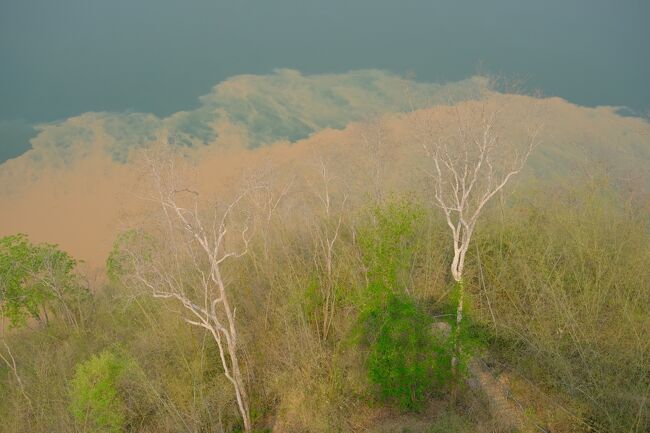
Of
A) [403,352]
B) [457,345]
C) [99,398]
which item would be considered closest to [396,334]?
[403,352]

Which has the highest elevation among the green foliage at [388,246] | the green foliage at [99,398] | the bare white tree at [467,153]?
the bare white tree at [467,153]

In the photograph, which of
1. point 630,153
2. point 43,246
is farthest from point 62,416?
point 630,153

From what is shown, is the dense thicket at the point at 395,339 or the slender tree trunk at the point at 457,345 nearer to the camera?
the slender tree trunk at the point at 457,345

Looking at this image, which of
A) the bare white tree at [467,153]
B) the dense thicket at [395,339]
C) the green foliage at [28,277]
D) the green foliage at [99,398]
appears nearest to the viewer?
the dense thicket at [395,339]

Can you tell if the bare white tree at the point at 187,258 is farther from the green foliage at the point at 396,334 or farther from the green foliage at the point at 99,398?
the green foliage at the point at 396,334

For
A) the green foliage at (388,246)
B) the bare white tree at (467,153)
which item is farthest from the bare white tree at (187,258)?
the bare white tree at (467,153)

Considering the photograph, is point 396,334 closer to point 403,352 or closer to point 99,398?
point 403,352

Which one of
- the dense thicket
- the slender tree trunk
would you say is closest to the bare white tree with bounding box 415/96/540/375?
the slender tree trunk
